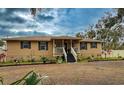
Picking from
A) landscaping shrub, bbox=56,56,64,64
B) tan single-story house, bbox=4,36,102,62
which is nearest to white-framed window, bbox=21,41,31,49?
tan single-story house, bbox=4,36,102,62

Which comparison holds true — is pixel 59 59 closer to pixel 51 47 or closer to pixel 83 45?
pixel 51 47

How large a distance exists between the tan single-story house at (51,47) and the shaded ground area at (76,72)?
158mm

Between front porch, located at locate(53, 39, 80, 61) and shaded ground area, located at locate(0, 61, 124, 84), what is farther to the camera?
front porch, located at locate(53, 39, 80, 61)

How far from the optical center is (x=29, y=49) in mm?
4492

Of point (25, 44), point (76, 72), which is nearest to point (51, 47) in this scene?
point (25, 44)

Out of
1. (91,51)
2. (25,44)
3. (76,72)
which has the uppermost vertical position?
(25,44)

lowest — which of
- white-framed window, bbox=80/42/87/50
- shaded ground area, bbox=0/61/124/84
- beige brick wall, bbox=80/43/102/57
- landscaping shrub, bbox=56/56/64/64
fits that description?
shaded ground area, bbox=0/61/124/84

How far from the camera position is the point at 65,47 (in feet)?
15.1

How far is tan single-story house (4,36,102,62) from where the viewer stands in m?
4.40

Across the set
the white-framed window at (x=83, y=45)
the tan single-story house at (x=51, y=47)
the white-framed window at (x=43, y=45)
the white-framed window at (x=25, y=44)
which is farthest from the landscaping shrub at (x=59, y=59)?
the white-framed window at (x=25, y=44)

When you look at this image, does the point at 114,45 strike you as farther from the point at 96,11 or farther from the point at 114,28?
the point at 96,11

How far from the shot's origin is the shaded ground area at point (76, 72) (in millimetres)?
4340

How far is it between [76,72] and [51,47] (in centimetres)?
57

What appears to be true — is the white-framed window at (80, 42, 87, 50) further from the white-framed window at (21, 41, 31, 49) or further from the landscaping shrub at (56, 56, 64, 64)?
A: the white-framed window at (21, 41, 31, 49)
